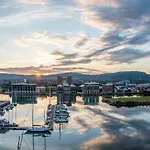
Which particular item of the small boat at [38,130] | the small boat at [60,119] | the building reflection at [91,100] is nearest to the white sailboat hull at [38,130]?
the small boat at [38,130]

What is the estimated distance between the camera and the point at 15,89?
149 feet

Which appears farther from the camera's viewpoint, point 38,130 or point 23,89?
point 23,89

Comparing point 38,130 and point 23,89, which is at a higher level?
point 23,89

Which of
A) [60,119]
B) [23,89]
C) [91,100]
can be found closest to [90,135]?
[60,119]

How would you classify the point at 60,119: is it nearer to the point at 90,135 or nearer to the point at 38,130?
the point at 38,130

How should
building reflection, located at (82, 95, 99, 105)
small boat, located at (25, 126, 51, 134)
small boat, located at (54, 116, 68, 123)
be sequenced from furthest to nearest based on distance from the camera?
building reflection, located at (82, 95, 99, 105) → small boat, located at (54, 116, 68, 123) → small boat, located at (25, 126, 51, 134)

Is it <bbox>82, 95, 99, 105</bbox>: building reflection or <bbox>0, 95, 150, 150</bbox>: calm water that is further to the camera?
<bbox>82, 95, 99, 105</bbox>: building reflection

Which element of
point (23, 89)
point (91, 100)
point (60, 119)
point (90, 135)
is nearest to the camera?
point (90, 135)

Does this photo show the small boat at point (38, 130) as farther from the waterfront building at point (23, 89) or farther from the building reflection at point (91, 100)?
the waterfront building at point (23, 89)

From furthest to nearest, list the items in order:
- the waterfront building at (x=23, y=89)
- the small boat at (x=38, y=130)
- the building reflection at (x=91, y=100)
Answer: the waterfront building at (x=23, y=89), the building reflection at (x=91, y=100), the small boat at (x=38, y=130)

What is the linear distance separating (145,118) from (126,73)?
5659 inches

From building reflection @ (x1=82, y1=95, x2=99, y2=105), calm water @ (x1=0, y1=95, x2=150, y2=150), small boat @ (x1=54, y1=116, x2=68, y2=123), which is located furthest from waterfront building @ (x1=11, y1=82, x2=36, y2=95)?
small boat @ (x1=54, y1=116, x2=68, y2=123)

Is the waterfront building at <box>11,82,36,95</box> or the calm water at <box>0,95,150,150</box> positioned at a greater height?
the waterfront building at <box>11,82,36,95</box>

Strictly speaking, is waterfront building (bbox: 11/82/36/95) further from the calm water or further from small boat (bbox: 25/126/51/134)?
small boat (bbox: 25/126/51/134)
